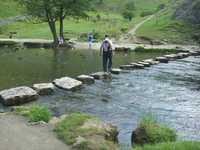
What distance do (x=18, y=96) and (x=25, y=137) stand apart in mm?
7526

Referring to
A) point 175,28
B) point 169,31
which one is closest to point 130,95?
point 169,31

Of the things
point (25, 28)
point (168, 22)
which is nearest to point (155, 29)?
point (168, 22)

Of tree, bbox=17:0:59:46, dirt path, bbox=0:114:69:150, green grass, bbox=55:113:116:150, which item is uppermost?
tree, bbox=17:0:59:46

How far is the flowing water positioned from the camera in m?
20.2

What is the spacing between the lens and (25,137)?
49.8ft

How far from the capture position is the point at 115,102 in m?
24.0

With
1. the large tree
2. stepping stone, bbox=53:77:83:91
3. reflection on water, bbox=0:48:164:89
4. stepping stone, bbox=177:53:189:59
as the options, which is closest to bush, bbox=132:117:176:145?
stepping stone, bbox=53:77:83:91

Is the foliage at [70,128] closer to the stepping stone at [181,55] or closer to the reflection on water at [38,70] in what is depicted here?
the reflection on water at [38,70]

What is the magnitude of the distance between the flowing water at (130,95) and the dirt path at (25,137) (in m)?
2.76

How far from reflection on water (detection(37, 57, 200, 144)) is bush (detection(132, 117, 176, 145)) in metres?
0.65

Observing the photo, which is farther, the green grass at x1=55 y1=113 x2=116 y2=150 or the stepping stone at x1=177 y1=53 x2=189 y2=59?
the stepping stone at x1=177 y1=53 x2=189 y2=59

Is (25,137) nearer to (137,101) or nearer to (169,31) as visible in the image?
(137,101)

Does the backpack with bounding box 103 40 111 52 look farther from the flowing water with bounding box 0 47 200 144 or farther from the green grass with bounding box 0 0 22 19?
the green grass with bounding box 0 0 22 19

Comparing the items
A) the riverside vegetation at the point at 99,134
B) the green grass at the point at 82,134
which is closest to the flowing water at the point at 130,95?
the riverside vegetation at the point at 99,134
